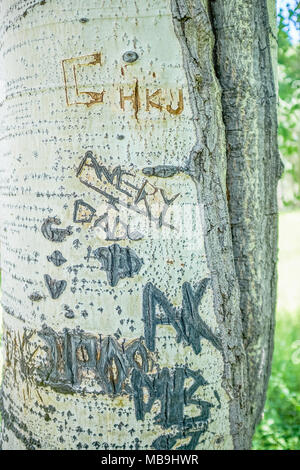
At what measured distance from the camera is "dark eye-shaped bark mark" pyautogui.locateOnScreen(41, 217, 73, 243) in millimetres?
1205

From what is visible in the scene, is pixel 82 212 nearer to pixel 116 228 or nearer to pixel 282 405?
pixel 116 228

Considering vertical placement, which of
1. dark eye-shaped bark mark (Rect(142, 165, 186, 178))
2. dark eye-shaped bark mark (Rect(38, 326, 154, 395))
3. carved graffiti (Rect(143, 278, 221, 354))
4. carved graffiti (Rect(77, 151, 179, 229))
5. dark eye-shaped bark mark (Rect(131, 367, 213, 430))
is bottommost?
dark eye-shaped bark mark (Rect(131, 367, 213, 430))

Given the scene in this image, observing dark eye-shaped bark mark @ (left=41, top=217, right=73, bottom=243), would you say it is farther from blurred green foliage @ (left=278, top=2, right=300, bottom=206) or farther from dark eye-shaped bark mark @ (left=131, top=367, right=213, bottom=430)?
blurred green foliage @ (left=278, top=2, right=300, bottom=206)

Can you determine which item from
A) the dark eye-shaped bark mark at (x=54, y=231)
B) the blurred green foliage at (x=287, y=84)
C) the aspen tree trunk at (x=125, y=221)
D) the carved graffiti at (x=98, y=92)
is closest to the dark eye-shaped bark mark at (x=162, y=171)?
the aspen tree trunk at (x=125, y=221)

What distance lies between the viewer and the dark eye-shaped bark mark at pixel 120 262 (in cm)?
118

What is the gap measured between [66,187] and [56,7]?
497mm

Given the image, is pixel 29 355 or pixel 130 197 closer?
pixel 130 197

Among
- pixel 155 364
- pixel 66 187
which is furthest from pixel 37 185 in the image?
pixel 155 364

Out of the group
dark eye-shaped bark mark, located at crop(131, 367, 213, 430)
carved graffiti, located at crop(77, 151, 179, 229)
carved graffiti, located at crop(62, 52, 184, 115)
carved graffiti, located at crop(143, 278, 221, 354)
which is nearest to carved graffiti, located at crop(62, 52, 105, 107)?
carved graffiti, located at crop(62, 52, 184, 115)

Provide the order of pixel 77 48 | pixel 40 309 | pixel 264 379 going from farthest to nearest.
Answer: pixel 264 379 < pixel 40 309 < pixel 77 48

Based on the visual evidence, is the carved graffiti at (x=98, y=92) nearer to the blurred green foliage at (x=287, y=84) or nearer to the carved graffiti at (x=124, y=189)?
the carved graffiti at (x=124, y=189)

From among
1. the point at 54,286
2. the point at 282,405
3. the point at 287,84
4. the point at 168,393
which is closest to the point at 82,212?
the point at 54,286

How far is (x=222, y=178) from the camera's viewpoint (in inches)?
51.0

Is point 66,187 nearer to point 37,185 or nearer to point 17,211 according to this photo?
point 37,185
